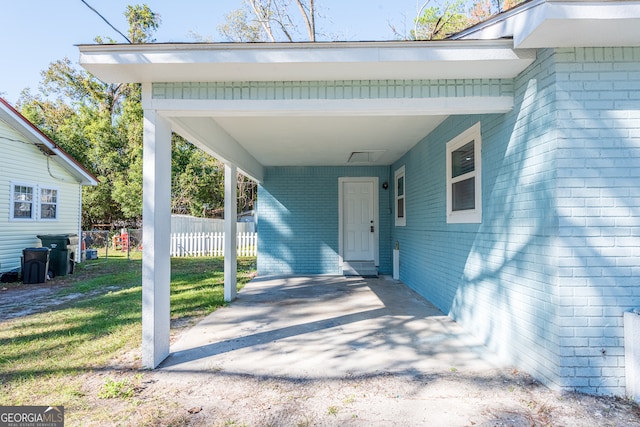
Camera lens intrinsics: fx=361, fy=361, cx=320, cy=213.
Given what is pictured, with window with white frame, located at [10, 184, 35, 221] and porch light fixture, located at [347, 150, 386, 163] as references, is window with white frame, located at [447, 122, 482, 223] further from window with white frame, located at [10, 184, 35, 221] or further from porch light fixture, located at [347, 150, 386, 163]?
window with white frame, located at [10, 184, 35, 221]

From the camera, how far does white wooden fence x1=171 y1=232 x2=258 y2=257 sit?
14039mm

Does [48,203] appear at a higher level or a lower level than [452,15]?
lower

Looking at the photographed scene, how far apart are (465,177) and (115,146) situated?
20861 millimetres

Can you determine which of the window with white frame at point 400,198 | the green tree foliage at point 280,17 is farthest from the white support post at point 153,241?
the green tree foliage at point 280,17

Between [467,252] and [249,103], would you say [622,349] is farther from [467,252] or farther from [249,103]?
[249,103]

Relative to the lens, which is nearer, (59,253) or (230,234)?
(230,234)

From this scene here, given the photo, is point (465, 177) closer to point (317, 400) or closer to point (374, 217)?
point (317, 400)

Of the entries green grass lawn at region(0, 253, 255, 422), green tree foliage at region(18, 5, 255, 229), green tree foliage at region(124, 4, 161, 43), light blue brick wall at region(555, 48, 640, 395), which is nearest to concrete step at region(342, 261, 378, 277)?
green grass lawn at region(0, 253, 255, 422)

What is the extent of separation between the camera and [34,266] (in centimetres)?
808

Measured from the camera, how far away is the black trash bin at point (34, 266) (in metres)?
A: 8.05

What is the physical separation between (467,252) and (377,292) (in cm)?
268

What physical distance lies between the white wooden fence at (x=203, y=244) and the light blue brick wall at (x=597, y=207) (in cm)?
1229

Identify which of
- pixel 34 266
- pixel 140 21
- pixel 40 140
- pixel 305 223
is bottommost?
pixel 34 266

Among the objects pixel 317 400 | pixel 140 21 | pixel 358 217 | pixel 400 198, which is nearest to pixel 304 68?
pixel 317 400
